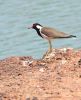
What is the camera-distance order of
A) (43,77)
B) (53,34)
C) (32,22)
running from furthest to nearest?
(32,22) < (53,34) < (43,77)

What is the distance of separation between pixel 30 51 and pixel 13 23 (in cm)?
331

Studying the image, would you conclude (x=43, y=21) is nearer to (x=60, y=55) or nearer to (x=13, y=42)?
(x=13, y=42)

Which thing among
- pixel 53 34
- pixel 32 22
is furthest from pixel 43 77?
pixel 32 22

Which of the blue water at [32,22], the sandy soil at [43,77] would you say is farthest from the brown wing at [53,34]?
the blue water at [32,22]

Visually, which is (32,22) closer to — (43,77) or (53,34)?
(53,34)

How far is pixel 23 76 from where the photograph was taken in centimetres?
1022

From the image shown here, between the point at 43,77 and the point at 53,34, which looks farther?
the point at 53,34

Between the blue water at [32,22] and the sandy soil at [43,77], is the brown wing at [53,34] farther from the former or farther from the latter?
the blue water at [32,22]

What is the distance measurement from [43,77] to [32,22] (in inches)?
358

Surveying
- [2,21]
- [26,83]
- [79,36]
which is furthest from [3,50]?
[26,83]

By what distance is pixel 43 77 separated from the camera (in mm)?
10039

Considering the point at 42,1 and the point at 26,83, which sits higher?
the point at 42,1

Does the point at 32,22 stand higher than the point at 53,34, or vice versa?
the point at 32,22

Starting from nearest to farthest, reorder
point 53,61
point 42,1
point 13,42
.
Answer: point 53,61 < point 13,42 < point 42,1
